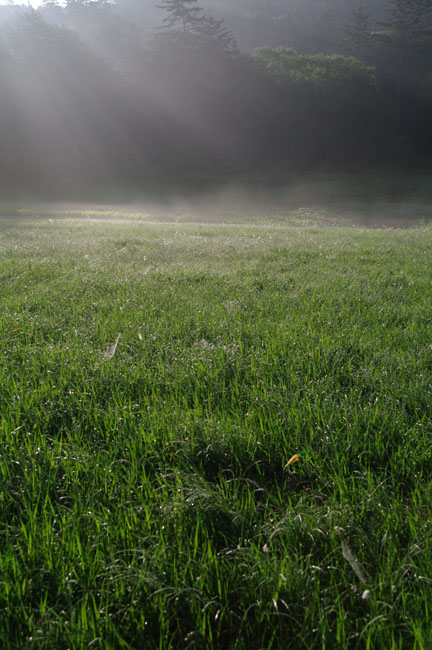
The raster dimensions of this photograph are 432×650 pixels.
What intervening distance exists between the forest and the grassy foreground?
38.5 metres

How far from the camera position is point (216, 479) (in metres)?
1.65

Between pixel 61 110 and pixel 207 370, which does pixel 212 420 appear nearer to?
pixel 207 370

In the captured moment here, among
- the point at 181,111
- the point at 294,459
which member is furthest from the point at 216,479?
the point at 181,111

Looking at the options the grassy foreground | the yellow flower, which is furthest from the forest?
the yellow flower

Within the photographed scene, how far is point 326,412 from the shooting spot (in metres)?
2.00

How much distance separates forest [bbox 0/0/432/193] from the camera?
40312mm

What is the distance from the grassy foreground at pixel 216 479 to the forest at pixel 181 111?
38.5 meters

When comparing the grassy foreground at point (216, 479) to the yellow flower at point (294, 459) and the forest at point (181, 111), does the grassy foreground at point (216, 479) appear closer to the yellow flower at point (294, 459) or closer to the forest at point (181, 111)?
the yellow flower at point (294, 459)

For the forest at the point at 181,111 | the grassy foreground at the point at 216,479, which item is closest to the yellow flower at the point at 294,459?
the grassy foreground at the point at 216,479

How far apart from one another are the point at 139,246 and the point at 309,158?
42.6 meters

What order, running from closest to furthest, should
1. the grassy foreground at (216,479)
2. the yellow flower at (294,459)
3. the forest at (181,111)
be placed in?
the grassy foreground at (216,479) → the yellow flower at (294,459) → the forest at (181,111)

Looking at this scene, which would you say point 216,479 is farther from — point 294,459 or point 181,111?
point 181,111

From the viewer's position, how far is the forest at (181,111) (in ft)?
132

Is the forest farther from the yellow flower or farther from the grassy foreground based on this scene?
the yellow flower
